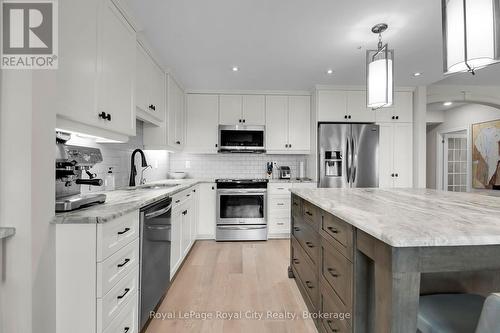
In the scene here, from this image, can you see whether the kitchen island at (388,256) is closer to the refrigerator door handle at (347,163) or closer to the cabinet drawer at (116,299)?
the cabinet drawer at (116,299)

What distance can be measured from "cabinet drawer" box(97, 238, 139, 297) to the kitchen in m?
0.01

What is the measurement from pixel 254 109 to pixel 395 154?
240 centimetres

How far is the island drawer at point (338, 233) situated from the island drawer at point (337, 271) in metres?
0.04

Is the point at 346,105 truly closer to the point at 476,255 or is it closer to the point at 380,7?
the point at 380,7

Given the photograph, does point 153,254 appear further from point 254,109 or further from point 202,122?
point 254,109

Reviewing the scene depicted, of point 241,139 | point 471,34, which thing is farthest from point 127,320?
point 241,139

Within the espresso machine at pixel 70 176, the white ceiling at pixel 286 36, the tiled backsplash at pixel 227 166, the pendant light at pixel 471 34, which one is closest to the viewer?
the pendant light at pixel 471 34

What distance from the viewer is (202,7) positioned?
1.99 m

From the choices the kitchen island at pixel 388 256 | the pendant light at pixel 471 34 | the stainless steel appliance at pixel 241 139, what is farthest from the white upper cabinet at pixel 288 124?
the pendant light at pixel 471 34

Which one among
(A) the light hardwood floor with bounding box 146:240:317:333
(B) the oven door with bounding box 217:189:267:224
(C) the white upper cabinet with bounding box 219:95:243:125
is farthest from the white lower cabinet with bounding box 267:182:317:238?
(C) the white upper cabinet with bounding box 219:95:243:125

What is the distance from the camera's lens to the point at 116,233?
1339 mm

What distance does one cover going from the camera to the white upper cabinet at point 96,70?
Result: 1.32 metres

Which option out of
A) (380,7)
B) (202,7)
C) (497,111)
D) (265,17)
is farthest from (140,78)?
(497,111)

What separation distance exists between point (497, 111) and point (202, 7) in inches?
227
